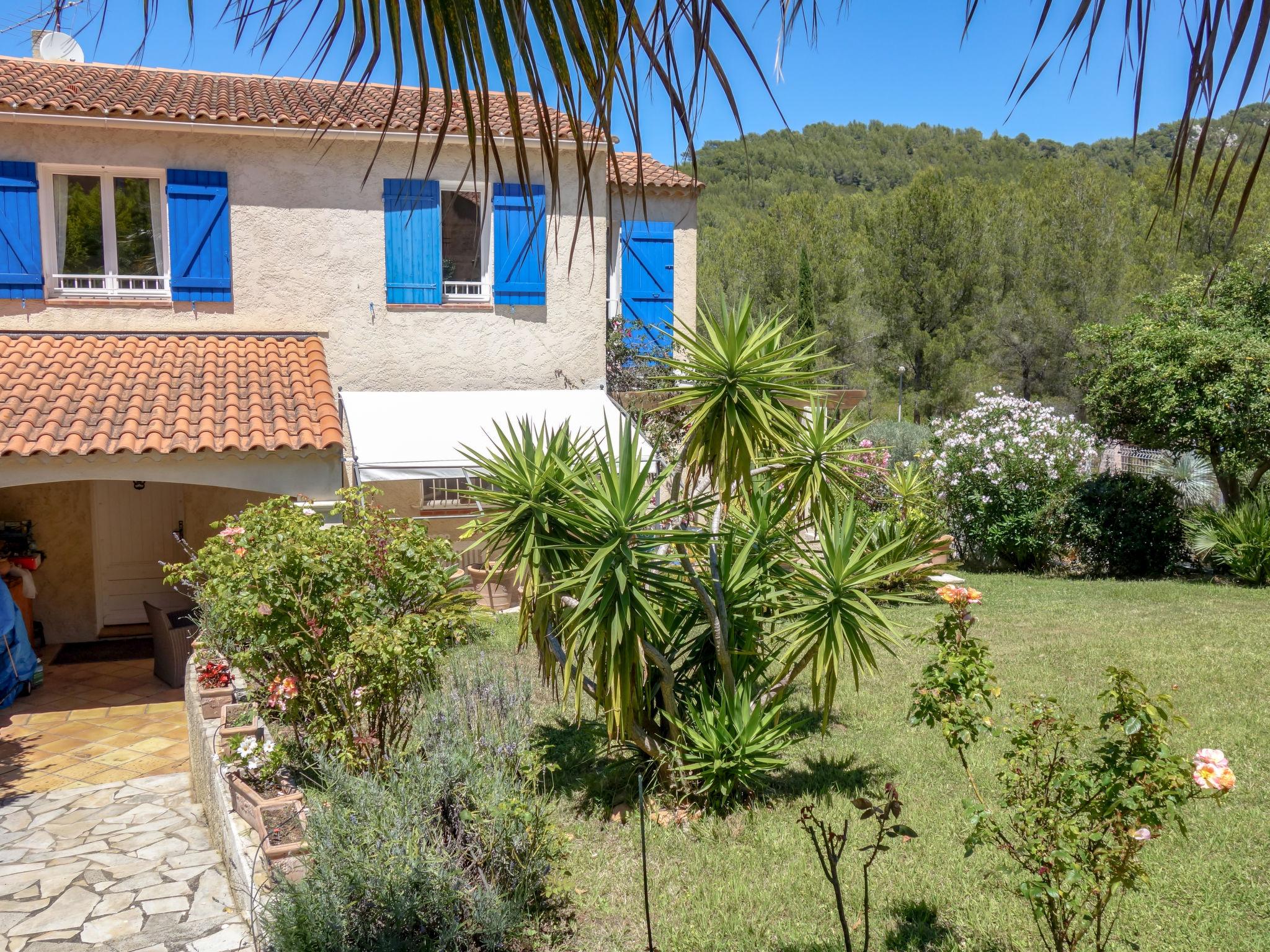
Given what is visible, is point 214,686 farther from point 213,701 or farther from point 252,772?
point 252,772

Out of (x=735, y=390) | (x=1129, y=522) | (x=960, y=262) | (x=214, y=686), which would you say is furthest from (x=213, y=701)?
(x=960, y=262)

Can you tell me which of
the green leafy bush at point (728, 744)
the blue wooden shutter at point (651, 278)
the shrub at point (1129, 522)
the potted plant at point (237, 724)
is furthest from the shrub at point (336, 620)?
the shrub at point (1129, 522)

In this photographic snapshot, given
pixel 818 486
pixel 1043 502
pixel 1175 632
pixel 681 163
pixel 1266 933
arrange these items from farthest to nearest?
pixel 1043 502 → pixel 1175 632 → pixel 818 486 → pixel 1266 933 → pixel 681 163

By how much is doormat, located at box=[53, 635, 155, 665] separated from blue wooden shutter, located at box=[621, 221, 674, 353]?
39.9 ft

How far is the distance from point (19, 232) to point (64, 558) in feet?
20.6

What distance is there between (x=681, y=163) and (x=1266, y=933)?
7.26 metres

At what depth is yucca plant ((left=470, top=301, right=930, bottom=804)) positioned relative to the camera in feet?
28.2

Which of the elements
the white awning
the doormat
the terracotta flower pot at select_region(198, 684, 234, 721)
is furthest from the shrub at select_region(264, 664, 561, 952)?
the doormat

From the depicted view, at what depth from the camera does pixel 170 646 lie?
1590cm

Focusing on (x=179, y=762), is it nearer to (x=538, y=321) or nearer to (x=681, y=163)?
(x=538, y=321)

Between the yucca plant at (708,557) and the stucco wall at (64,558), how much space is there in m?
13.4

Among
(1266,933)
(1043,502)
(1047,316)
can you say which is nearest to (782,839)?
(1266,933)

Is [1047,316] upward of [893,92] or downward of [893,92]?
upward

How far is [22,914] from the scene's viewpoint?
874 centimetres
